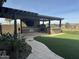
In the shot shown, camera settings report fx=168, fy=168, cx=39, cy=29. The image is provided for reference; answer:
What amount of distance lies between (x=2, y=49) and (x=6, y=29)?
64.0ft

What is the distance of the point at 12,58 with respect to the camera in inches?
251

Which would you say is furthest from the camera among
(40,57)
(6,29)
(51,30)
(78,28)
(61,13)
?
(61,13)

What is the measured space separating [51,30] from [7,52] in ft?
75.3

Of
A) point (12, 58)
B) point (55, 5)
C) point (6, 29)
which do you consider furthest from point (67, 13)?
point (12, 58)

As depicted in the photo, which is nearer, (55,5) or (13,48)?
(13,48)

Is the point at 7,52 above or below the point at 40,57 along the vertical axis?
above

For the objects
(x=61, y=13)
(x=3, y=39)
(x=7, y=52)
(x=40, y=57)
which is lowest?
(x=40, y=57)

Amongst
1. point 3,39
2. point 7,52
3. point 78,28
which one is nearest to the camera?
point 7,52

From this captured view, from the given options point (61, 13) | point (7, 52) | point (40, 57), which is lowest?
point (40, 57)

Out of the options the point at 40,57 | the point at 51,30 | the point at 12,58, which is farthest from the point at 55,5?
the point at 12,58

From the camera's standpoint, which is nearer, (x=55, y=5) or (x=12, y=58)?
(x=12, y=58)

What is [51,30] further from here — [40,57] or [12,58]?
[12,58]

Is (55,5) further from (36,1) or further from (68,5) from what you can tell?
(36,1)

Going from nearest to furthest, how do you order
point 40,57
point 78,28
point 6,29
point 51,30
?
point 40,57
point 6,29
point 51,30
point 78,28
